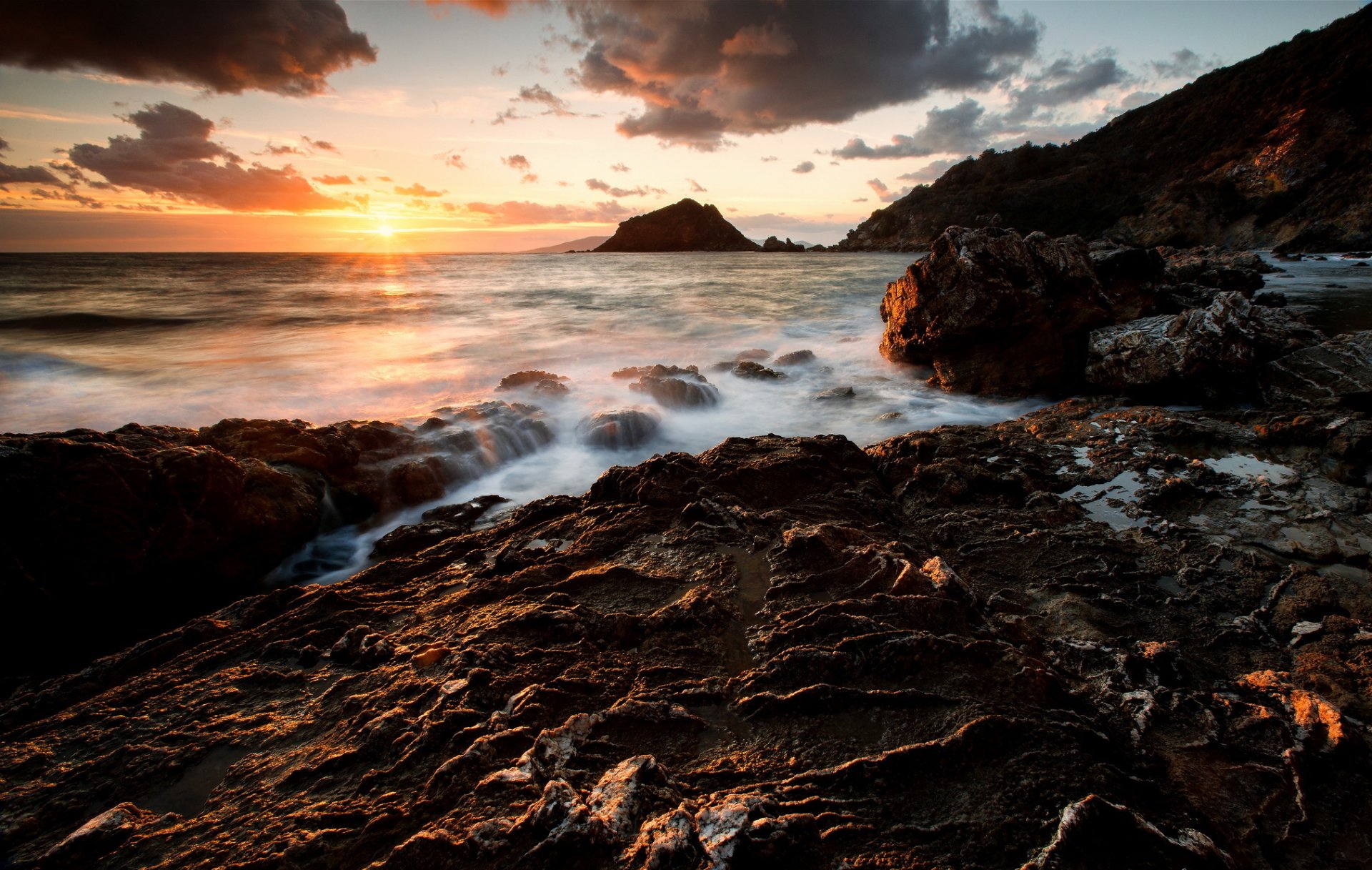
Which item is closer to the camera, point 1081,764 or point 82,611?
point 1081,764

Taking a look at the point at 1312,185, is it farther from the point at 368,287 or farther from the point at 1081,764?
the point at 368,287

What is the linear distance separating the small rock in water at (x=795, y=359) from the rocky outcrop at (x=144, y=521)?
9.38 m

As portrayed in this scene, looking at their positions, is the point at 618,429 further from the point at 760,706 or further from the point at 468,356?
the point at 468,356

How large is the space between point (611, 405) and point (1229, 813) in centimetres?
840

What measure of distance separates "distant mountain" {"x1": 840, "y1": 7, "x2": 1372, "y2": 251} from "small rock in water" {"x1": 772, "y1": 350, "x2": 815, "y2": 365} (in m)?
45.3

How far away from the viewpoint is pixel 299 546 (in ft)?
17.6

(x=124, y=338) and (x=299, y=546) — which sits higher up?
(x=124, y=338)

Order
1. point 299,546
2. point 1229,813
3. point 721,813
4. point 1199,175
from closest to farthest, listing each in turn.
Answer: point 721,813 < point 1229,813 < point 299,546 < point 1199,175

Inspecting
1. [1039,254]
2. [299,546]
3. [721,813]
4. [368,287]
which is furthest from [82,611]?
[368,287]

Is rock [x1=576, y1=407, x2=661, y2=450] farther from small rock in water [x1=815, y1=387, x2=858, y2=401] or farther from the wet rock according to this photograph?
small rock in water [x1=815, y1=387, x2=858, y2=401]

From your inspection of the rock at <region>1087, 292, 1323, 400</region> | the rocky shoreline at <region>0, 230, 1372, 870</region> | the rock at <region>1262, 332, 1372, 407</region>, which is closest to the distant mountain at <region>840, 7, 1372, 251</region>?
the rock at <region>1087, 292, 1323, 400</region>

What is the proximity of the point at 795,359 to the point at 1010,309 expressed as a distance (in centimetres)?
496

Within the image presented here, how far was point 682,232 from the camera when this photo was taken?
126562mm

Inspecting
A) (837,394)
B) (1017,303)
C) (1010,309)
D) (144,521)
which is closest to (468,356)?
(837,394)
